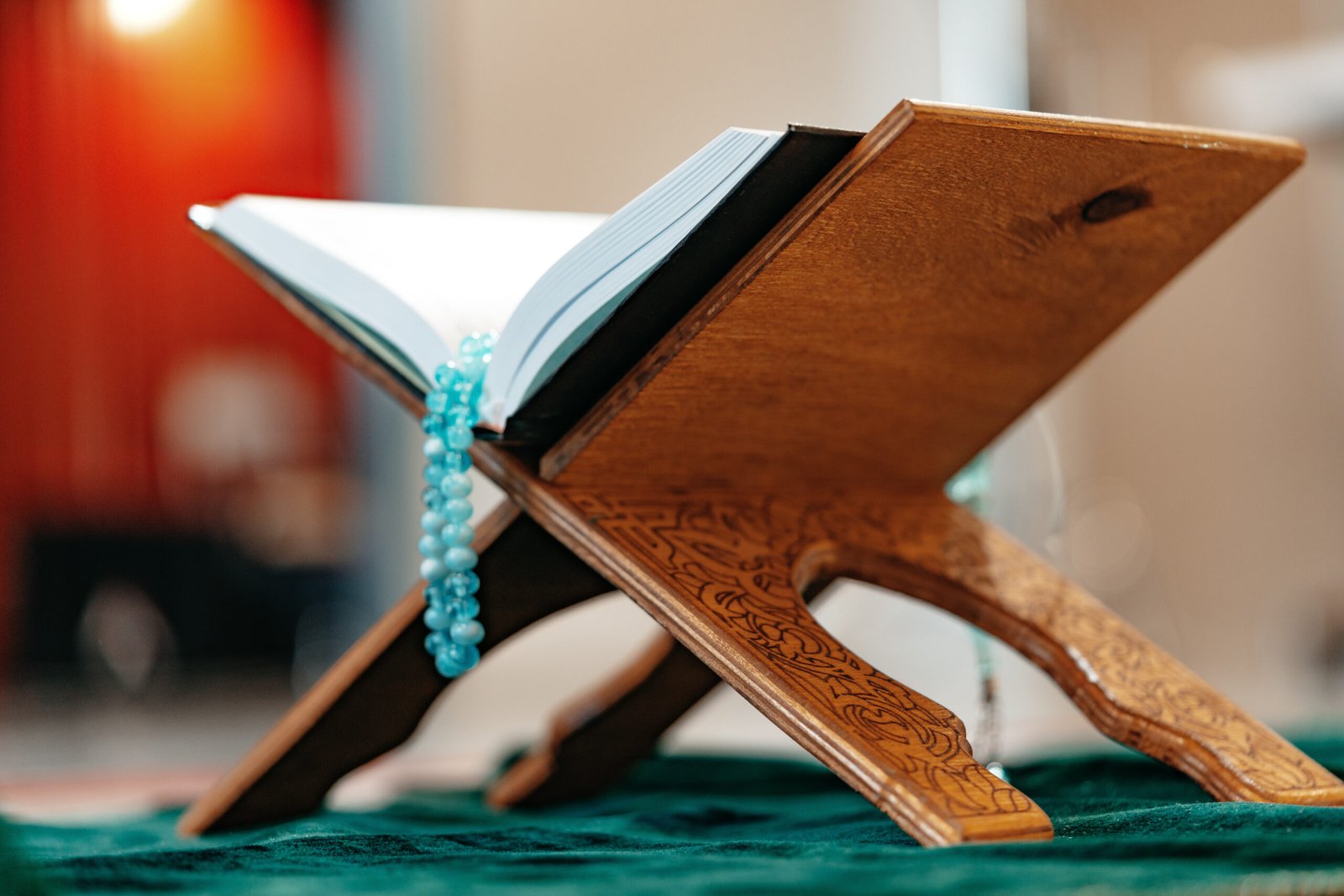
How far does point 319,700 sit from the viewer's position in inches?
28.8

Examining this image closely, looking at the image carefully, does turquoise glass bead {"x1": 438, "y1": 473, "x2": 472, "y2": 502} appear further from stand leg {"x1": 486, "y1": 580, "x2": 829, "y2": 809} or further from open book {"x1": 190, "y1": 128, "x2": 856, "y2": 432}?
stand leg {"x1": 486, "y1": 580, "x2": 829, "y2": 809}

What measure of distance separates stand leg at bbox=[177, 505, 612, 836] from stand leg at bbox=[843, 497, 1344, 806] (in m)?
0.14

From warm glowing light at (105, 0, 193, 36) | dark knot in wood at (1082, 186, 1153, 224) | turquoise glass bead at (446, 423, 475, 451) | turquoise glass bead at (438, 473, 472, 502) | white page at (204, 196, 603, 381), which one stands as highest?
warm glowing light at (105, 0, 193, 36)

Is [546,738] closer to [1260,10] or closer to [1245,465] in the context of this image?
[1245,465]

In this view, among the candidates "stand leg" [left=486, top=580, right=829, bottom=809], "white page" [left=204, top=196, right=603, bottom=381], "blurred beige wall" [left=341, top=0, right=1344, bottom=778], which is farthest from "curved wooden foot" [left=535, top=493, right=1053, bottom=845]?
"blurred beige wall" [left=341, top=0, right=1344, bottom=778]

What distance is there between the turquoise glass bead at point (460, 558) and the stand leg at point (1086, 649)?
0.17 meters

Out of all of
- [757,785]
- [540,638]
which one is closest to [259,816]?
[757,785]

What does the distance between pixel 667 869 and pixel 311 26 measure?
10.5 feet

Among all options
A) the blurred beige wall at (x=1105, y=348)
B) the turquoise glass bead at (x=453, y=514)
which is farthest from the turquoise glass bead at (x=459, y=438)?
the blurred beige wall at (x=1105, y=348)

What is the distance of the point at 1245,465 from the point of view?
3418mm

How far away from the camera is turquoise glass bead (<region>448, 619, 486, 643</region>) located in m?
0.68

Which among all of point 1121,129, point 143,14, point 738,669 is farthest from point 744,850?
point 143,14

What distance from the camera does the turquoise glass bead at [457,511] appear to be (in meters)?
0.68

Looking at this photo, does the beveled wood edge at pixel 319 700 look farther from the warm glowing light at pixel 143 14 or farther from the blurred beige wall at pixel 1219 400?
the warm glowing light at pixel 143 14
